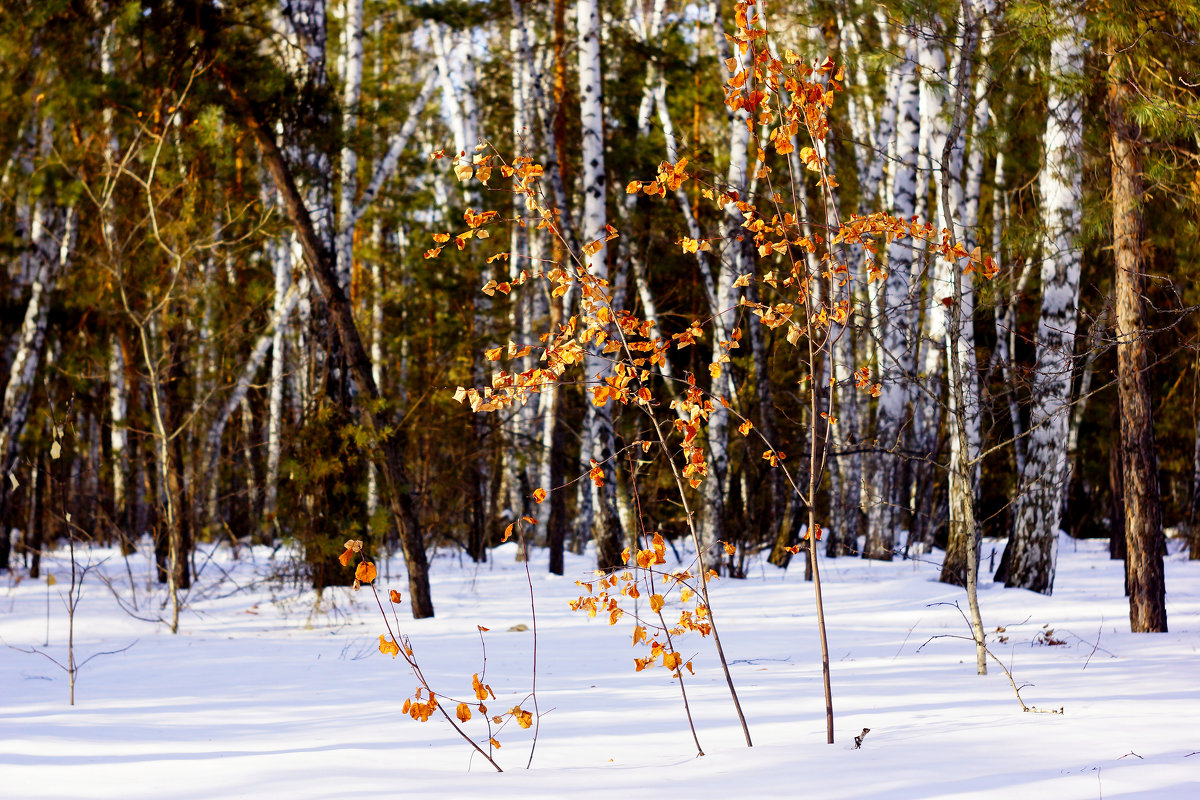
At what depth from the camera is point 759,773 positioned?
342 cm

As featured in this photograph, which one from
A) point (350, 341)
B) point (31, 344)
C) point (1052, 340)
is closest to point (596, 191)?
point (350, 341)

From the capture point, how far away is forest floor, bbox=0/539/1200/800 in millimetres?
3418

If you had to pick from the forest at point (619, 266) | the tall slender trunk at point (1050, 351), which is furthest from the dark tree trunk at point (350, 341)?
the tall slender trunk at point (1050, 351)

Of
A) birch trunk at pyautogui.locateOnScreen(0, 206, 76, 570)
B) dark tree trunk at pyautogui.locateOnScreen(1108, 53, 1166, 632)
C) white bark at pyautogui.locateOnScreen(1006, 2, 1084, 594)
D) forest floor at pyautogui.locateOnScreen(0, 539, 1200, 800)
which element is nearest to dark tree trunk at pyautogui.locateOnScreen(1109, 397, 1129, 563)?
forest floor at pyautogui.locateOnScreen(0, 539, 1200, 800)

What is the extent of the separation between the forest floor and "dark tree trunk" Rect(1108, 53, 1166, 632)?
31cm

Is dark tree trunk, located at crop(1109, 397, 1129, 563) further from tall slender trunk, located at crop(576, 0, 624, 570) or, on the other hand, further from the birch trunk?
the birch trunk

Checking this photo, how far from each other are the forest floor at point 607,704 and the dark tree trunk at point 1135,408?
0.31 meters

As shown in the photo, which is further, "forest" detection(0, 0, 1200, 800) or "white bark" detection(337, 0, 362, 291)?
"white bark" detection(337, 0, 362, 291)

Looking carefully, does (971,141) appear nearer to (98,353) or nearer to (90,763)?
(90,763)

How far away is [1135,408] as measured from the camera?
6.72 metres

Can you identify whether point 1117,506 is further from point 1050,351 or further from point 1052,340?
point 1052,340

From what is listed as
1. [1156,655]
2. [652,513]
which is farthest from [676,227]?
[1156,655]

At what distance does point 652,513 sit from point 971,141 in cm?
612

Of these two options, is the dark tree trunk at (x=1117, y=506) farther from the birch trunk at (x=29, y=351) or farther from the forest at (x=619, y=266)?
the birch trunk at (x=29, y=351)
